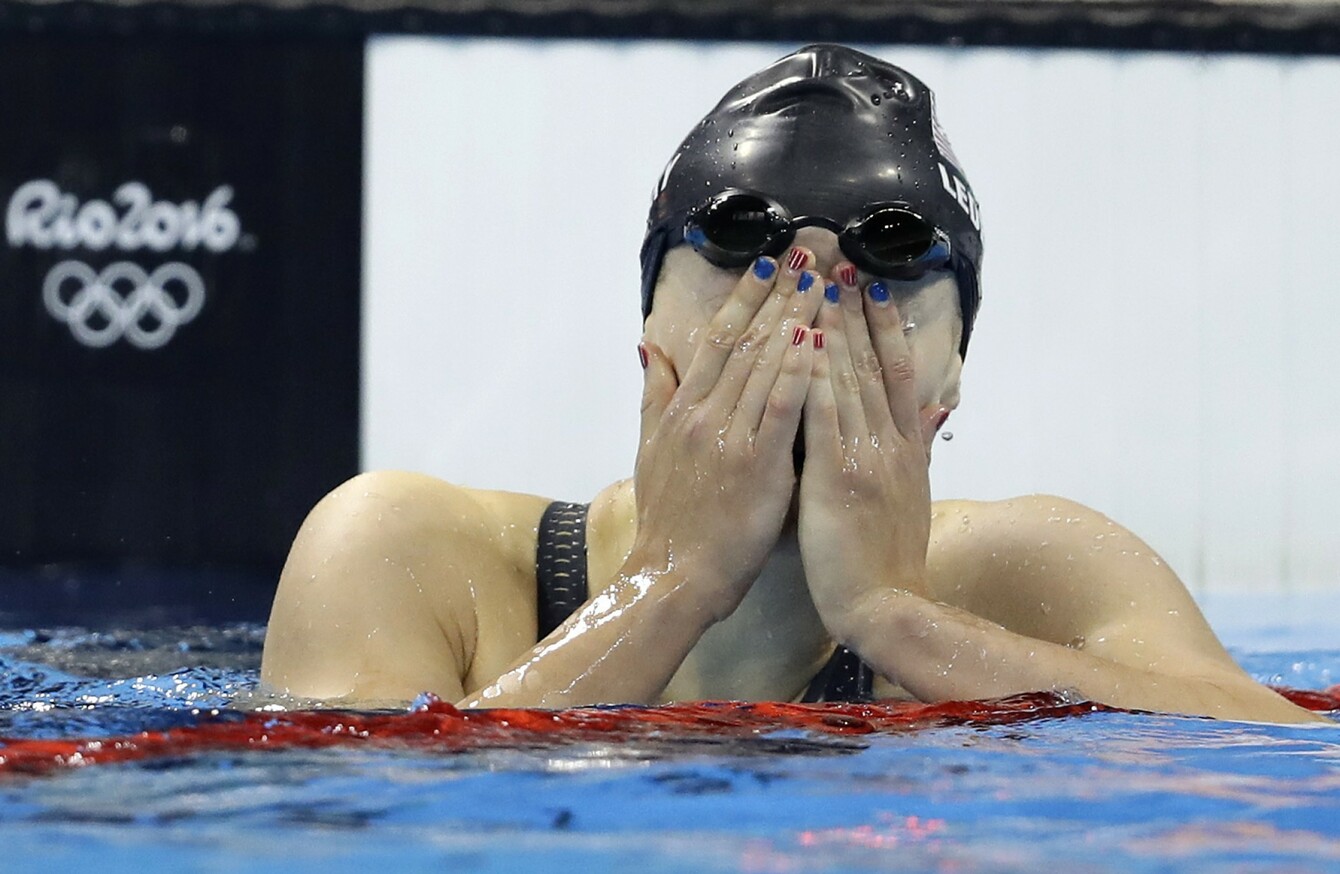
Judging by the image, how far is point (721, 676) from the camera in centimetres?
201

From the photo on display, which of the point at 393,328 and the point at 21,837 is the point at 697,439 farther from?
the point at 393,328

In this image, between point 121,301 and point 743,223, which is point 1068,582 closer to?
point 743,223

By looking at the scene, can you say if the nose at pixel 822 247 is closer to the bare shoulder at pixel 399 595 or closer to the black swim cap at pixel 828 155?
the black swim cap at pixel 828 155

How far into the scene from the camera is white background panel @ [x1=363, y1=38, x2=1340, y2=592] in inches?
252

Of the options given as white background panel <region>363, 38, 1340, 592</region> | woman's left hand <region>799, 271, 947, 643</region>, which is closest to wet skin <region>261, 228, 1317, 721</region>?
woman's left hand <region>799, 271, 947, 643</region>

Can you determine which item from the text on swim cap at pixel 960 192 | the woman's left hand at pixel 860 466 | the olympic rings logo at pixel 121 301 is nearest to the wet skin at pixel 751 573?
the woman's left hand at pixel 860 466

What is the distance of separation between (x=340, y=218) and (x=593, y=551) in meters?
4.67

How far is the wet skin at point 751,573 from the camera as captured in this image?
179 cm

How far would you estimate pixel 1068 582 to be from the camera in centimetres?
208

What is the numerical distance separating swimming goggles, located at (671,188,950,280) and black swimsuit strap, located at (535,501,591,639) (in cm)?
43

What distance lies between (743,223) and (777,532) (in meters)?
0.36

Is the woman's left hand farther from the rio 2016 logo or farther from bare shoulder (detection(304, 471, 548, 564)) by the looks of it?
the rio 2016 logo

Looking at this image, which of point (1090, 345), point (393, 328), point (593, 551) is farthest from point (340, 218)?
point (593, 551)

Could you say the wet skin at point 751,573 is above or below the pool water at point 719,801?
above
